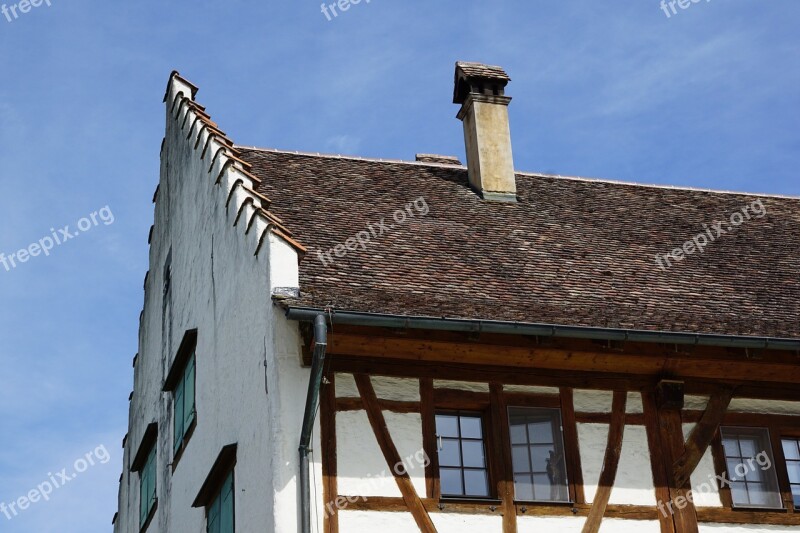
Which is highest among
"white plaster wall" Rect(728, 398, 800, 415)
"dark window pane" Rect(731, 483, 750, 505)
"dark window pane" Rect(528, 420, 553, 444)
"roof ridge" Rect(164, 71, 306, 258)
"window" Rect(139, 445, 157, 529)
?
"roof ridge" Rect(164, 71, 306, 258)

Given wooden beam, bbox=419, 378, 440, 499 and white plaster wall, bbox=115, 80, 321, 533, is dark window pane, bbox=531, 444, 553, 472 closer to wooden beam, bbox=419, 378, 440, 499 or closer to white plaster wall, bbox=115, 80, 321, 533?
wooden beam, bbox=419, 378, 440, 499

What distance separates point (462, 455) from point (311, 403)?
2039 mm

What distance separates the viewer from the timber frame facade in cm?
1445

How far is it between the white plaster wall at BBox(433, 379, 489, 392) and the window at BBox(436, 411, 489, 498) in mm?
281

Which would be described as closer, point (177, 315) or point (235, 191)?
point (235, 191)

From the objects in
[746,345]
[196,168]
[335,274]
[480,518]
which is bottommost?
[480,518]

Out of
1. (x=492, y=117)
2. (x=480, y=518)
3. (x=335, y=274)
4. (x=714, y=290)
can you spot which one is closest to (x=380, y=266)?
(x=335, y=274)

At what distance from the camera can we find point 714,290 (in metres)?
17.2

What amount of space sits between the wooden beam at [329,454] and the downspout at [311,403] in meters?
0.23

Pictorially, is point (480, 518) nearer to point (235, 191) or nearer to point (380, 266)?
point (380, 266)

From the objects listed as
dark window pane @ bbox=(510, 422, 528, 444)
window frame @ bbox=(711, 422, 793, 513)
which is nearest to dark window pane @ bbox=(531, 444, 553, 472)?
dark window pane @ bbox=(510, 422, 528, 444)

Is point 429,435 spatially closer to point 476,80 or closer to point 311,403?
point 311,403

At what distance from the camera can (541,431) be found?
15.2m

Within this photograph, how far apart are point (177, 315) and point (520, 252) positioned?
19.1ft
